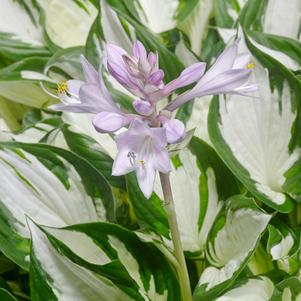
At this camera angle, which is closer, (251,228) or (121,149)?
(121,149)

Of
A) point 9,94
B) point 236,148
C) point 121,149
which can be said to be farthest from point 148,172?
point 9,94

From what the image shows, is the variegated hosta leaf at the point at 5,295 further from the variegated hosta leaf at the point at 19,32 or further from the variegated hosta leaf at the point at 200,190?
the variegated hosta leaf at the point at 19,32

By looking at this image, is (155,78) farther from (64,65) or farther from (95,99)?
(64,65)

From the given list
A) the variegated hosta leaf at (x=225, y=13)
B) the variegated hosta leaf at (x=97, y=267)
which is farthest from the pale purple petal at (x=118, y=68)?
the variegated hosta leaf at (x=225, y=13)

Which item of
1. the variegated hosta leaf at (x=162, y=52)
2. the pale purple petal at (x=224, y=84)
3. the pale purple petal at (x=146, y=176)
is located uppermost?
the pale purple petal at (x=224, y=84)

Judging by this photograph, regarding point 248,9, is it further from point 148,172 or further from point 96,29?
point 148,172

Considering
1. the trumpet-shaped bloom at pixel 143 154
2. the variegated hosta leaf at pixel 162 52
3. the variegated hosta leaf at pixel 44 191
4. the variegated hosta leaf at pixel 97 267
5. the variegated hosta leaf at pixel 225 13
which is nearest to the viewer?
the trumpet-shaped bloom at pixel 143 154
